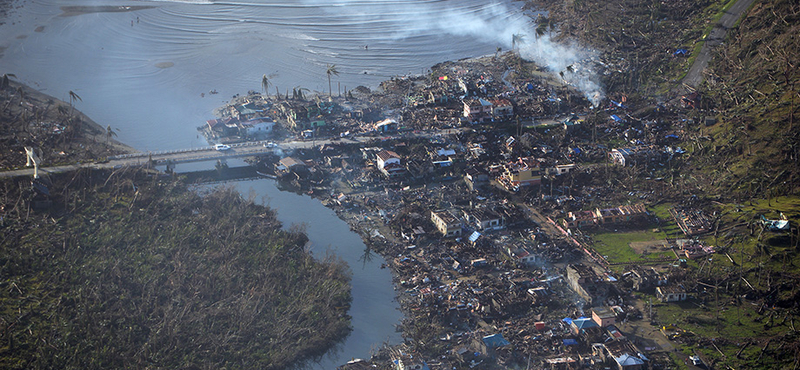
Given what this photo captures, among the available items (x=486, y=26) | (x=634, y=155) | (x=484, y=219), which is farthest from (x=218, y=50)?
(x=634, y=155)

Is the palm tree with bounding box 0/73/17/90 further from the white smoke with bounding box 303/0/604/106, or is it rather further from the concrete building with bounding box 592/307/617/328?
the concrete building with bounding box 592/307/617/328

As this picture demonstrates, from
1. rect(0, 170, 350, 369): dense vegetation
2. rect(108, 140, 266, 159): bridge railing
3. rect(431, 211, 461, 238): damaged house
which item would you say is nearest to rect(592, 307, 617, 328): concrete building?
rect(431, 211, 461, 238): damaged house

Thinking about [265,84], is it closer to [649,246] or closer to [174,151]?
[174,151]

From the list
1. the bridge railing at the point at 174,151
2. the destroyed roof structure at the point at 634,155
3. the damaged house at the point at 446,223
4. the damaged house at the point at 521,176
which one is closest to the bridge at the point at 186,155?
the bridge railing at the point at 174,151

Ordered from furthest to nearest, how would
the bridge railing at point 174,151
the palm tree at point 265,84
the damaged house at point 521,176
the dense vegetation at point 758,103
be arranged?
the palm tree at point 265,84, the bridge railing at point 174,151, the damaged house at point 521,176, the dense vegetation at point 758,103

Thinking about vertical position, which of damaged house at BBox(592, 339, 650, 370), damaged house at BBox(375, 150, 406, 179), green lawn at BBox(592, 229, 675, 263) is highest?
damaged house at BBox(375, 150, 406, 179)

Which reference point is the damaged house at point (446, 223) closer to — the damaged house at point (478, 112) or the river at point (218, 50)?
the river at point (218, 50)
